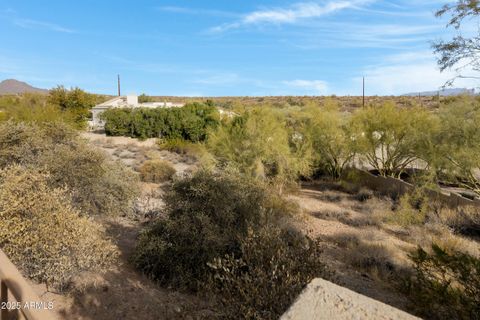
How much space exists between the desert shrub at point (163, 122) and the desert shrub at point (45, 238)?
25188mm

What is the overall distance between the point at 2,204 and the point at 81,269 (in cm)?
190

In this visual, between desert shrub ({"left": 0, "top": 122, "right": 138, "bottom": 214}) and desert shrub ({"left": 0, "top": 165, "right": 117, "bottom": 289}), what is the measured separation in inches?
103

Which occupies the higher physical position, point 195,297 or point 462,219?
point 195,297

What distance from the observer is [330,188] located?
64.5 ft

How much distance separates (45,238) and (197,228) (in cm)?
284

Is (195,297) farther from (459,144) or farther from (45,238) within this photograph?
(459,144)

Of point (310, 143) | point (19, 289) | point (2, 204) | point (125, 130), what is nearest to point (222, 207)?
point (2, 204)

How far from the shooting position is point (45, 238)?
648 centimetres

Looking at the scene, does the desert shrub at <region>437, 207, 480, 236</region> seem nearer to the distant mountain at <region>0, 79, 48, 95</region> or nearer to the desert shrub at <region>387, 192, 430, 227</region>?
the desert shrub at <region>387, 192, 430, 227</region>

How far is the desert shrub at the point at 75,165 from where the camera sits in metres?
10.2

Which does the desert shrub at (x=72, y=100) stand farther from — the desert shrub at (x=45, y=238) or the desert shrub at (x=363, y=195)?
the desert shrub at (x=45, y=238)

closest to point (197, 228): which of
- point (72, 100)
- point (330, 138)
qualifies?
point (330, 138)

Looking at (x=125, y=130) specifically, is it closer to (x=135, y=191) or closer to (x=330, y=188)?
(x=330, y=188)

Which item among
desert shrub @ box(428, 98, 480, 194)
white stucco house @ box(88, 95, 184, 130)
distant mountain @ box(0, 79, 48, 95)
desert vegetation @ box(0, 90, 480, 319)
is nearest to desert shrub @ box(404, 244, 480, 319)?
desert vegetation @ box(0, 90, 480, 319)
